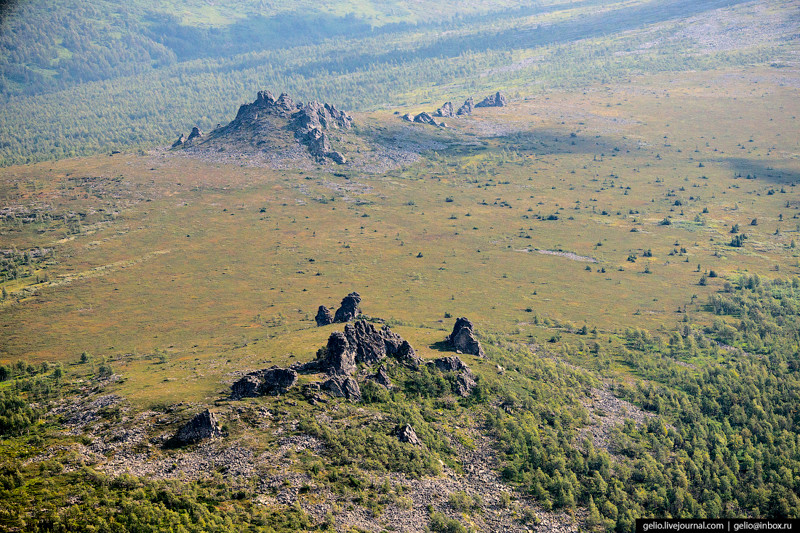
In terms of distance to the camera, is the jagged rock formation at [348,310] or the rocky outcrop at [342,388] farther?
the jagged rock formation at [348,310]

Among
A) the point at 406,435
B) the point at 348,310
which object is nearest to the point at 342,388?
the point at 406,435

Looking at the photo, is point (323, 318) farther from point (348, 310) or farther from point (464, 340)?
point (464, 340)

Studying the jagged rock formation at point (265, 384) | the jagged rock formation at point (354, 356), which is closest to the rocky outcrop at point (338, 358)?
the jagged rock formation at point (354, 356)

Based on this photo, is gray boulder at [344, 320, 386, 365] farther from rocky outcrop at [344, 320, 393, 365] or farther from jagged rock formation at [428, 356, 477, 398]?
jagged rock formation at [428, 356, 477, 398]

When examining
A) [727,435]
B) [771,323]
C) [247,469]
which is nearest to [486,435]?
[247,469]

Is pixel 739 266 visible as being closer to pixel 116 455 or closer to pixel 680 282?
pixel 680 282

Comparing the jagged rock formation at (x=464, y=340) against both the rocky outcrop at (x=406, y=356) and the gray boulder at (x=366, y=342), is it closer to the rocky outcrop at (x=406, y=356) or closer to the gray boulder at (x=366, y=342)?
the rocky outcrop at (x=406, y=356)
